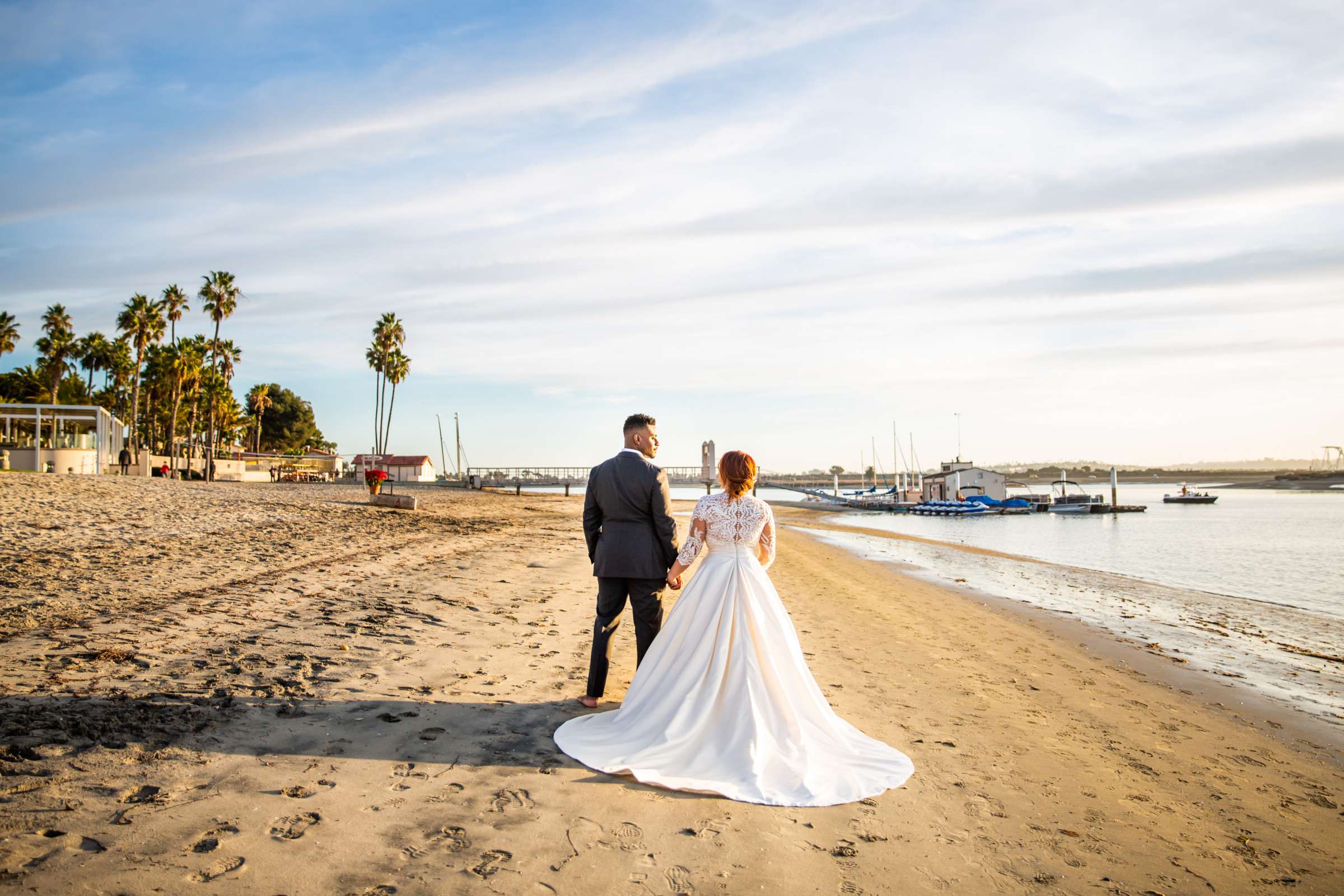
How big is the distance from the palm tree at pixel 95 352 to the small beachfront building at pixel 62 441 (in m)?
21.9

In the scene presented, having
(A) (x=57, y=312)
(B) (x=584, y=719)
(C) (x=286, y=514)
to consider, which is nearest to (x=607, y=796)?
(B) (x=584, y=719)

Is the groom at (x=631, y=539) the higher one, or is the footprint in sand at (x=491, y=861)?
the groom at (x=631, y=539)

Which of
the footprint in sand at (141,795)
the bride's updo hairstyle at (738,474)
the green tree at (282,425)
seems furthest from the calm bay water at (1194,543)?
the green tree at (282,425)

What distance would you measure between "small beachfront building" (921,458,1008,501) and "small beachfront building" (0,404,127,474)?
69.1 meters

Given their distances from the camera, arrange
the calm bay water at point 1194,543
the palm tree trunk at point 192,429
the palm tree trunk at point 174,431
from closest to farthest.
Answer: the calm bay water at point 1194,543, the palm tree trunk at point 174,431, the palm tree trunk at point 192,429

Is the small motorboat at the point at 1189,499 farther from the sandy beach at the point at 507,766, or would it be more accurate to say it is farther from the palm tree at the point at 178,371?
the palm tree at the point at 178,371

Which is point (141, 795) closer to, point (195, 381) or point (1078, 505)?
point (195, 381)

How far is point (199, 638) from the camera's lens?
22.5ft

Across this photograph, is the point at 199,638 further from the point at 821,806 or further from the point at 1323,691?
the point at 1323,691

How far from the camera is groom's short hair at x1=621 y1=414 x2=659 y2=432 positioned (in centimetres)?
573

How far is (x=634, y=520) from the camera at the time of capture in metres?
5.60

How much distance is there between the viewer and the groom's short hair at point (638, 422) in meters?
5.73

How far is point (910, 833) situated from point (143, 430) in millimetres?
87964

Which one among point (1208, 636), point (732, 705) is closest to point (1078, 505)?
point (1208, 636)
